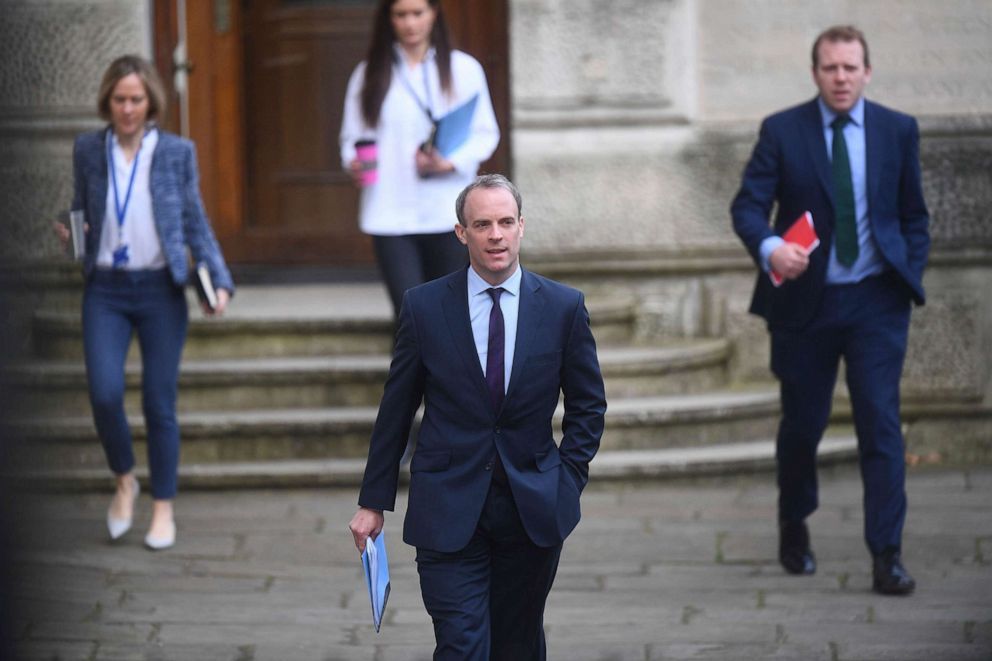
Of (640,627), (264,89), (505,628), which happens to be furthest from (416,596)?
(264,89)

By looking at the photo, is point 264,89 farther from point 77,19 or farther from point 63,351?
point 63,351

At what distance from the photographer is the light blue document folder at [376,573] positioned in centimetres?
382

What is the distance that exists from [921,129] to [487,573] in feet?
15.6

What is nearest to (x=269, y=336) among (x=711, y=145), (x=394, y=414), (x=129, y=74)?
(x=129, y=74)

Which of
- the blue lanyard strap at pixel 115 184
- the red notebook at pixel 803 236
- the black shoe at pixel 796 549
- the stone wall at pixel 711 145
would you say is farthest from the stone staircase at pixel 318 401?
the red notebook at pixel 803 236

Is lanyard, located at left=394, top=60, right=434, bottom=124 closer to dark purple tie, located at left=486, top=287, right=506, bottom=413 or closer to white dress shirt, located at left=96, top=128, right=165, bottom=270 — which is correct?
white dress shirt, located at left=96, top=128, right=165, bottom=270

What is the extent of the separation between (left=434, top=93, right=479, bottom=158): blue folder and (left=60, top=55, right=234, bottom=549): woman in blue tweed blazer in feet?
3.12

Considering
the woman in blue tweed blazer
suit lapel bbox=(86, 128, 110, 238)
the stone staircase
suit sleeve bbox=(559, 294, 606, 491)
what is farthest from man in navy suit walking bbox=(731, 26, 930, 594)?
suit lapel bbox=(86, 128, 110, 238)

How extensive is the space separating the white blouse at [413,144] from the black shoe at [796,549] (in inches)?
69.2

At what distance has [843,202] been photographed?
5.65m

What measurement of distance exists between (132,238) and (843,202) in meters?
2.59

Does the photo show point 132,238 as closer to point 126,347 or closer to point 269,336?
point 126,347

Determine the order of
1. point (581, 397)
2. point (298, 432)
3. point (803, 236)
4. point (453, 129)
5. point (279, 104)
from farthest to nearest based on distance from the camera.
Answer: point (279, 104)
point (298, 432)
point (453, 129)
point (803, 236)
point (581, 397)

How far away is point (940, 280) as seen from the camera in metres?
7.96
